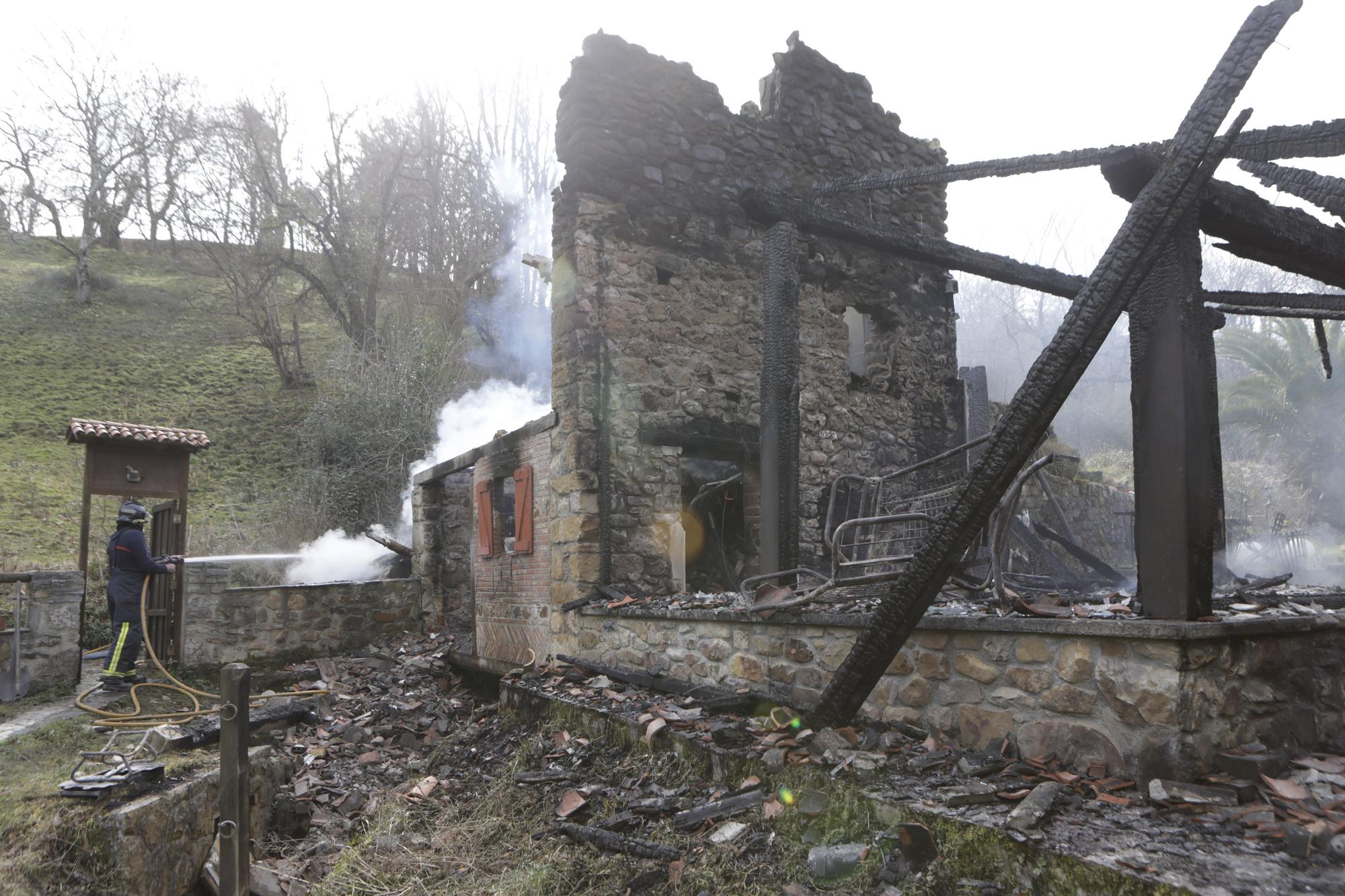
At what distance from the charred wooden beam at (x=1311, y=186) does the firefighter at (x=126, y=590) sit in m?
9.69

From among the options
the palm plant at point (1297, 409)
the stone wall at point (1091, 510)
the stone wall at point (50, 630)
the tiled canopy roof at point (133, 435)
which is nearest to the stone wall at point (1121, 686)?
the stone wall at point (50, 630)

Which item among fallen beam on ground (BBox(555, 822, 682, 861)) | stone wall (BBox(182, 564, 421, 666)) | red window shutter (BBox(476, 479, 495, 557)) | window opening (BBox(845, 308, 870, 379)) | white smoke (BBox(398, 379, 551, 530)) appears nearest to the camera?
fallen beam on ground (BBox(555, 822, 682, 861))

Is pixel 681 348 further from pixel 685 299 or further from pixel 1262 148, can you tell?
pixel 1262 148

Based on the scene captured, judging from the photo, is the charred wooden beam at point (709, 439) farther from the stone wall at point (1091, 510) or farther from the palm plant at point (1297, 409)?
the palm plant at point (1297, 409)

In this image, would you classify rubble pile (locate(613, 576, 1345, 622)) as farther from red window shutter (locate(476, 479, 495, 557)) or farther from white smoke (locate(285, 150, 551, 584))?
white smoke (locate(285, 150, 551, 584))

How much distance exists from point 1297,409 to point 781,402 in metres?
16.9

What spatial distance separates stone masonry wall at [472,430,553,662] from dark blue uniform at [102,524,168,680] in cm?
343

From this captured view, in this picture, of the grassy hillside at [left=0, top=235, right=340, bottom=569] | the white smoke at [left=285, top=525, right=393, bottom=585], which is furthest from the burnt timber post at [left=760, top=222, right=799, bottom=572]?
the grassy hillside at [left=0, top=235, right=340, bottom=569]

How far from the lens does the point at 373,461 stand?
1752cm

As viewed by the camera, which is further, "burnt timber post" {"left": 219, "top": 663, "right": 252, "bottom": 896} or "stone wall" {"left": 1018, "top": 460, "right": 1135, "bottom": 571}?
"stone wall" {"left": 1018, "top": 460, "right": 1135, "bottom": 571}

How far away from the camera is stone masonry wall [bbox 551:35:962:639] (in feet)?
27.1

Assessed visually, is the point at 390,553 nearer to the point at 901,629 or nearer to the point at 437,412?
the point at 437,412

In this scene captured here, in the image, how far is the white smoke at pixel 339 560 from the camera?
45.6 ft

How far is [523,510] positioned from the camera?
920cm
